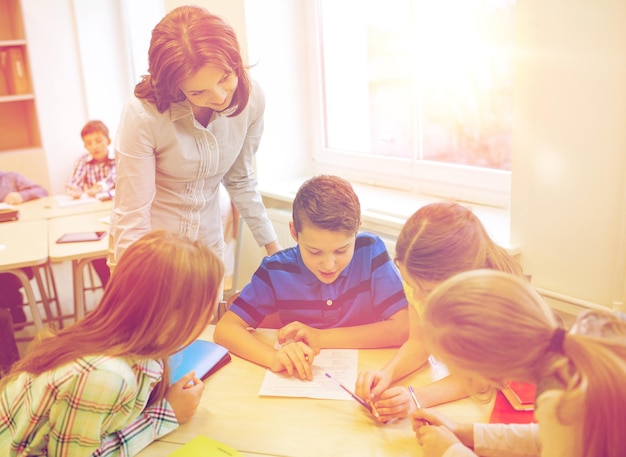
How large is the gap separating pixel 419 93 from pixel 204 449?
1937mm

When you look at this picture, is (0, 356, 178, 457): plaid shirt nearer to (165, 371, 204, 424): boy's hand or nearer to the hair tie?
(165, 371, 204, 424): boy's hand

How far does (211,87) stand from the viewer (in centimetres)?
161

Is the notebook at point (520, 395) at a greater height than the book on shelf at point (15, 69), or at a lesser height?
lesser

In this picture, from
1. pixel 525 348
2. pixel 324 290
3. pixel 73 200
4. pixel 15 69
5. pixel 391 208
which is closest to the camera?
pixel 525 348

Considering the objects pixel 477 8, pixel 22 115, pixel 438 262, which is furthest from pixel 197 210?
pixel 22 115

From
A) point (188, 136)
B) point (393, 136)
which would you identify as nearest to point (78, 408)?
point (188, 136)

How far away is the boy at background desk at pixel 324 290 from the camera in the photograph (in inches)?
62.4

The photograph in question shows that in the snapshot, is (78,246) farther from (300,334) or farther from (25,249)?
(300,334)

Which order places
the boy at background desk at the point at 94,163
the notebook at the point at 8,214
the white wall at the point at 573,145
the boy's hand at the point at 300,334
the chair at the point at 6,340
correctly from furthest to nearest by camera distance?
the boy at background desk at the point at 94,163 → the notebook at the point at 8,214 → the chair at the point at 6,340 → the white wall at the point at 573,145 → the boy's hand at the point at 300,334

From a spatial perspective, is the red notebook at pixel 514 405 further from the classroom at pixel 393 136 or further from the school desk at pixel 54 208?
the school desk at pixel 54 208

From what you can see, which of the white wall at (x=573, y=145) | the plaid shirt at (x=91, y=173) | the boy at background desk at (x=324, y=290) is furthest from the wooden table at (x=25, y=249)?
the white wall at (x=573, y=145)

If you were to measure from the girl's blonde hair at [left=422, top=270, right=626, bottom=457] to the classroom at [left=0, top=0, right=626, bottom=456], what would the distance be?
14.0 inches

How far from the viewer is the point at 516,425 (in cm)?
116

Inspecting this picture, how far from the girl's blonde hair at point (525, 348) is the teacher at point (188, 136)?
944 mm
